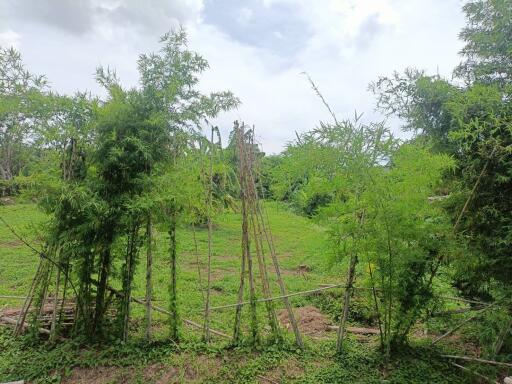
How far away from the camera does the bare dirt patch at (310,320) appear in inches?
182

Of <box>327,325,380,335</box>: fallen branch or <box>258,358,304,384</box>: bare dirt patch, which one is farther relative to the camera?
<box>327,325,380,335</box>: fallen branch

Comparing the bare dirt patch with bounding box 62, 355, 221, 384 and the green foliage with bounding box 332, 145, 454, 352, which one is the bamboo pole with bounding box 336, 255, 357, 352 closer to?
the green foliage with bounding box 332, 145, 454, 352

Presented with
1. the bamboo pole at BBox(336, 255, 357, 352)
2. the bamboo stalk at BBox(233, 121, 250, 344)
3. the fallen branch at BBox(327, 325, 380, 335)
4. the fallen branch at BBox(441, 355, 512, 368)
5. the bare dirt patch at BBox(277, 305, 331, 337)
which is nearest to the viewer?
the fallen branch at BBox(441, 355, 512, 368)

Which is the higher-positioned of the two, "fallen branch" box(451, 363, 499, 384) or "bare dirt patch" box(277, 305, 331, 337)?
"fallen branch" box(451, 363, 499, 384)

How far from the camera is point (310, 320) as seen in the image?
4.97 meters

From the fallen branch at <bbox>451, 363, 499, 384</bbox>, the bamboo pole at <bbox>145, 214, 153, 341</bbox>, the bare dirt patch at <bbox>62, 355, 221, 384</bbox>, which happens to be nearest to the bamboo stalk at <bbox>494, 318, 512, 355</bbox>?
the fallen branch at <bbox>451, 363, 499, 384</bbox>

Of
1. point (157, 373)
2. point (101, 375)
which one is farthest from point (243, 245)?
point (101, 375)

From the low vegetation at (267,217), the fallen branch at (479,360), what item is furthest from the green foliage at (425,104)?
the fallen branch at (479,360)

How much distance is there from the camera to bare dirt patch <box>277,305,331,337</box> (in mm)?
4617

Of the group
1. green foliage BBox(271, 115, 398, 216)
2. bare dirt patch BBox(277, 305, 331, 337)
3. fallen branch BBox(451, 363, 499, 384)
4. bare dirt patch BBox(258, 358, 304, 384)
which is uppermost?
green foliage BBox(271, 115, 398, 216)

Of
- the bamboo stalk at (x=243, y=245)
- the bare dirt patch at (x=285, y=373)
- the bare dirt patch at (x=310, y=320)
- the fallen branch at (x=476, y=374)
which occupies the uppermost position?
the bamboo stalk at (x=243, y=245)

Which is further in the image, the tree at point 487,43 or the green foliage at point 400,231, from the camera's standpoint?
the tree at point 487,43

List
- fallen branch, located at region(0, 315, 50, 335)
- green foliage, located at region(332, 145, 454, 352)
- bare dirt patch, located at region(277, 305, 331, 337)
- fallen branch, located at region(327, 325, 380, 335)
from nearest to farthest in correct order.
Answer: green foliage, located at region(332, 145, 454, 352) → fallen branch, located at region(0, 315, 50, 335) → fallen branch, located at region(327, 325, 380, 335) → bare dirt patch, located at region(277, 305, 331, 337)

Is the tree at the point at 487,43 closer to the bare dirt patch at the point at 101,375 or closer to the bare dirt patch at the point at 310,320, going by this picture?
the bare dirt patch at the point at 310,320
